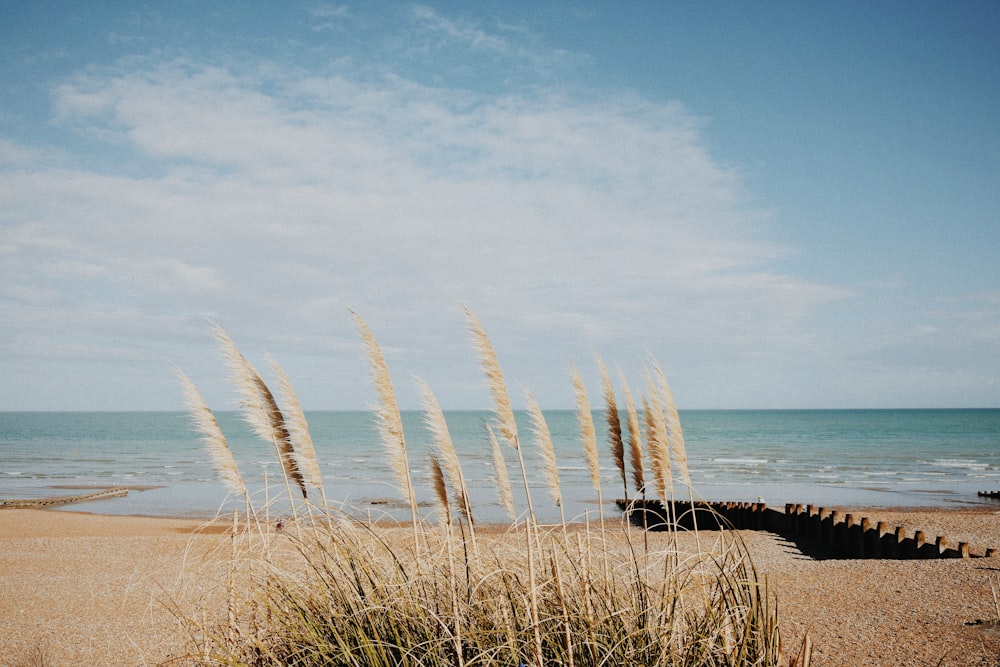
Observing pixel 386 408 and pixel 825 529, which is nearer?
pixel 386 408

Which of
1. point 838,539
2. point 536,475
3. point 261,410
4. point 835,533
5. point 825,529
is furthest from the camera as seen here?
point 825,529

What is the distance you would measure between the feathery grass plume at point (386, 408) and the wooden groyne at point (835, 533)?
15.8 feet

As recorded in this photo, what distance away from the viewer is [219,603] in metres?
4.43

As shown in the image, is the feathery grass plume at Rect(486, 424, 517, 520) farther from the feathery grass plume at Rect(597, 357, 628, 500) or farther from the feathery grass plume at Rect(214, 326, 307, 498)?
the feathery grass plume at Rect(214, 326, 307, 498)

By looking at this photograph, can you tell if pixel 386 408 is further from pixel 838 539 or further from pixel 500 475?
pixel 838 539

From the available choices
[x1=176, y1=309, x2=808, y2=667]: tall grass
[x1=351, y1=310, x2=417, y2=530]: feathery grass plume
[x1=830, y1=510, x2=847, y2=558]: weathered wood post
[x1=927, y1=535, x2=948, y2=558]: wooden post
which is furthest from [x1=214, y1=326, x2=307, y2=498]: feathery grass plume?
[x1=830, y1=510, x2=847, y2=558]: weathered wood post

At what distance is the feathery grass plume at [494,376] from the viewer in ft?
10.9

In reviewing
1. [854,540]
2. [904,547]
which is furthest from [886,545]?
[854,540]

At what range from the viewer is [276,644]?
3.68 meters

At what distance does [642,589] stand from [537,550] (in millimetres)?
659

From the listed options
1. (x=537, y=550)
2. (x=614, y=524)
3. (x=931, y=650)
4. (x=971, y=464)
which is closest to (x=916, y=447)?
(x=971, y=464)

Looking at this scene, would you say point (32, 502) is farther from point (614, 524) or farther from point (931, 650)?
point (931, 650)

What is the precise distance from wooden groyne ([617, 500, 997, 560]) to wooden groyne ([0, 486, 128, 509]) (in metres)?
18.4

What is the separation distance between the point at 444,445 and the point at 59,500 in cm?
2328
